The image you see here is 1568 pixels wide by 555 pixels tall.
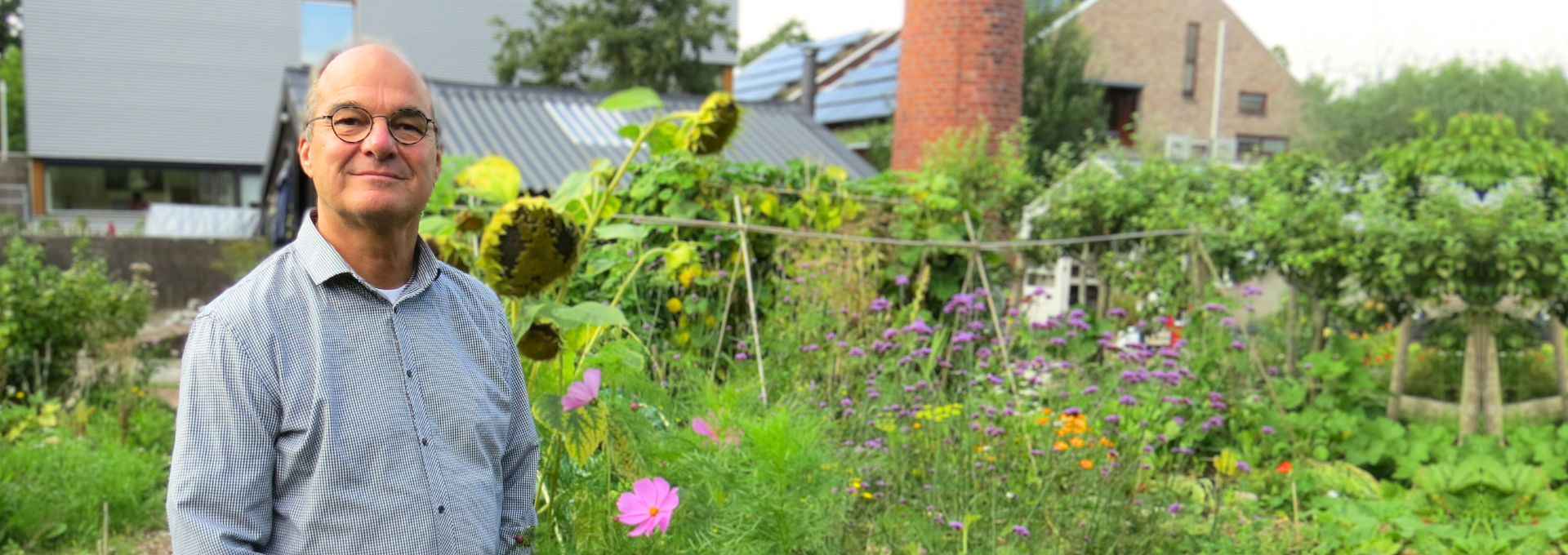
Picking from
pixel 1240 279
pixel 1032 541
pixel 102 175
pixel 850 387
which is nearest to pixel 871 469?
pixel 1032 541

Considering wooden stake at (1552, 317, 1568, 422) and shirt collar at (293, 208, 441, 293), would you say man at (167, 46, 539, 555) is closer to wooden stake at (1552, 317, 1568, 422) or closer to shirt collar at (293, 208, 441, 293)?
shirt collar at (293, 208, 441, 293)

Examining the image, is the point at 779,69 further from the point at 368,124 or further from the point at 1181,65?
the point at 368,124

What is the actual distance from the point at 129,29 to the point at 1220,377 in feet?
63.1

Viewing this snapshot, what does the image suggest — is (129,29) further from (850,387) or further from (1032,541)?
(1032,541)

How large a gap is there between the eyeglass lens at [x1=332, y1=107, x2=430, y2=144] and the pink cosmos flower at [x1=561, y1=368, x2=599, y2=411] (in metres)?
0.72

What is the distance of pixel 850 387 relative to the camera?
3895 millimetres

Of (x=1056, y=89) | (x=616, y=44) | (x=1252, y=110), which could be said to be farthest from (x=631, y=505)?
(x=1252, y=110)

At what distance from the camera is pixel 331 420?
49.8 inches

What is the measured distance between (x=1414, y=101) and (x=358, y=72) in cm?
2365

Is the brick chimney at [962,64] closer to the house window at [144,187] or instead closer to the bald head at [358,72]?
the bald head at [358,72]

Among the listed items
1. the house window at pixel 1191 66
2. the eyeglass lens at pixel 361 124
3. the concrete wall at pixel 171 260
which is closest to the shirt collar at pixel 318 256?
the eyeglass lens at pixel 361 124

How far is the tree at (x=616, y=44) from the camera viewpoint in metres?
17.9

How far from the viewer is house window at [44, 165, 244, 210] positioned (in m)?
19.0

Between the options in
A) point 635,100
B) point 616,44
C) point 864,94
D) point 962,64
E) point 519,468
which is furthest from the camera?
point 864,94
